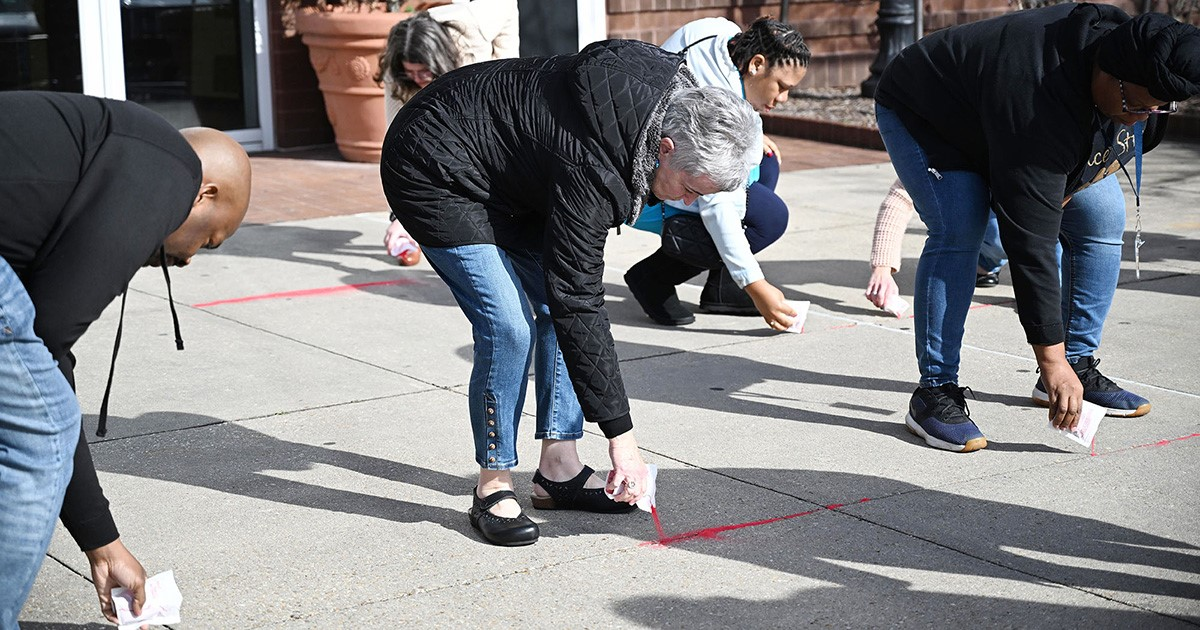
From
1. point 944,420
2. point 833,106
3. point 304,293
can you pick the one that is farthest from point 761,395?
point 833,106

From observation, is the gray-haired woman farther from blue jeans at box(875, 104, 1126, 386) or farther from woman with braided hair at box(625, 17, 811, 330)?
woman with braided hair at box(625, 17, 811, 330)

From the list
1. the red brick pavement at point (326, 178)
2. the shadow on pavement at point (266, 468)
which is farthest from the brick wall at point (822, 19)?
the shadow on pavement at point (266, 468)

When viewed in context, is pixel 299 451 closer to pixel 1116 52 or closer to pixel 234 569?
pixel 234 569

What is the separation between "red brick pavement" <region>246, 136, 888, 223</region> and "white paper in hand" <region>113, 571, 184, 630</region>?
5643 millimetres

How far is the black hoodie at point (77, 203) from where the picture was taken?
2.36 m

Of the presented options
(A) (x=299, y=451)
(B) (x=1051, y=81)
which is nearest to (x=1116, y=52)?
(B) (x=1051, y=81)

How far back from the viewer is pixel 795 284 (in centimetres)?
671

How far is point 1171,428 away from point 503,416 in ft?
7.42

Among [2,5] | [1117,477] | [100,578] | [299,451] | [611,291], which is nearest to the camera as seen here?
[100,578]

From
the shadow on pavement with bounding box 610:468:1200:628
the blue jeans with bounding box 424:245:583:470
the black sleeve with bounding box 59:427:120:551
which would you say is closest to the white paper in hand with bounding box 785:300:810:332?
the shadow on pavement with bounding box 610:468:1200:628

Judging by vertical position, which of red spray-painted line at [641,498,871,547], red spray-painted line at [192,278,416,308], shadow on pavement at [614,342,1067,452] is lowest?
shadow on pavement at [614,342,1067,452]

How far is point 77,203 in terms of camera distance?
7.78 ft

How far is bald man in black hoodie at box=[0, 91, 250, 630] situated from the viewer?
236 cm

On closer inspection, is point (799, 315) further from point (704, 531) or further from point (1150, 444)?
point (704, 531)
